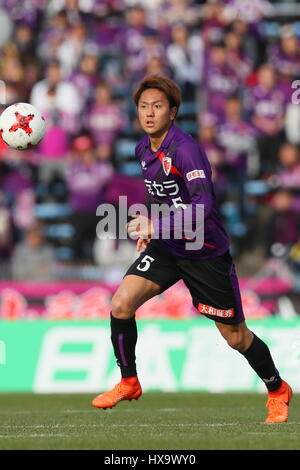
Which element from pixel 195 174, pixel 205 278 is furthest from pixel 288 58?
pixel 195 174

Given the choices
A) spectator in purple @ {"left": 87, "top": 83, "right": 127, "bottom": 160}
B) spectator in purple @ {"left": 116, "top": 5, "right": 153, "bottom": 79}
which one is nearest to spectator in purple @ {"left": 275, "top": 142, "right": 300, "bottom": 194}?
spectator in purple @ {"left": 87, "top": 83, "right": 127, "bottom": 160}

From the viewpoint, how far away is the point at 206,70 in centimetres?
1691

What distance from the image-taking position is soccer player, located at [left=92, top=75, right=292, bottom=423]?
7.74 meters

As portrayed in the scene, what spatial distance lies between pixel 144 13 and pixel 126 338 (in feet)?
34.7

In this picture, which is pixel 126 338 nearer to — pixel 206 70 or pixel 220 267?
pixel 220 267

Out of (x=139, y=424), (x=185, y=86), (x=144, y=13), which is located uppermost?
(x=144, y=13)

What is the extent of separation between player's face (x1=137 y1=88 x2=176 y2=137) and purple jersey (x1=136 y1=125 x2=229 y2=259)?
85 mm

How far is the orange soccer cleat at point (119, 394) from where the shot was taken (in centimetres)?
798

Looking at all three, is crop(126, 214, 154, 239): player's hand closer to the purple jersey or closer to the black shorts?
the purple jersey

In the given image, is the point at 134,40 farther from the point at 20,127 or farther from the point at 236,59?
the point at 20,127

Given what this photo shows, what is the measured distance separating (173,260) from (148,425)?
1216mm

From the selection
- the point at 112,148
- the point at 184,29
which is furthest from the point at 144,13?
the point at 112,148

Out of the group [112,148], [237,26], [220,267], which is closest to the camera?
[220,267]
